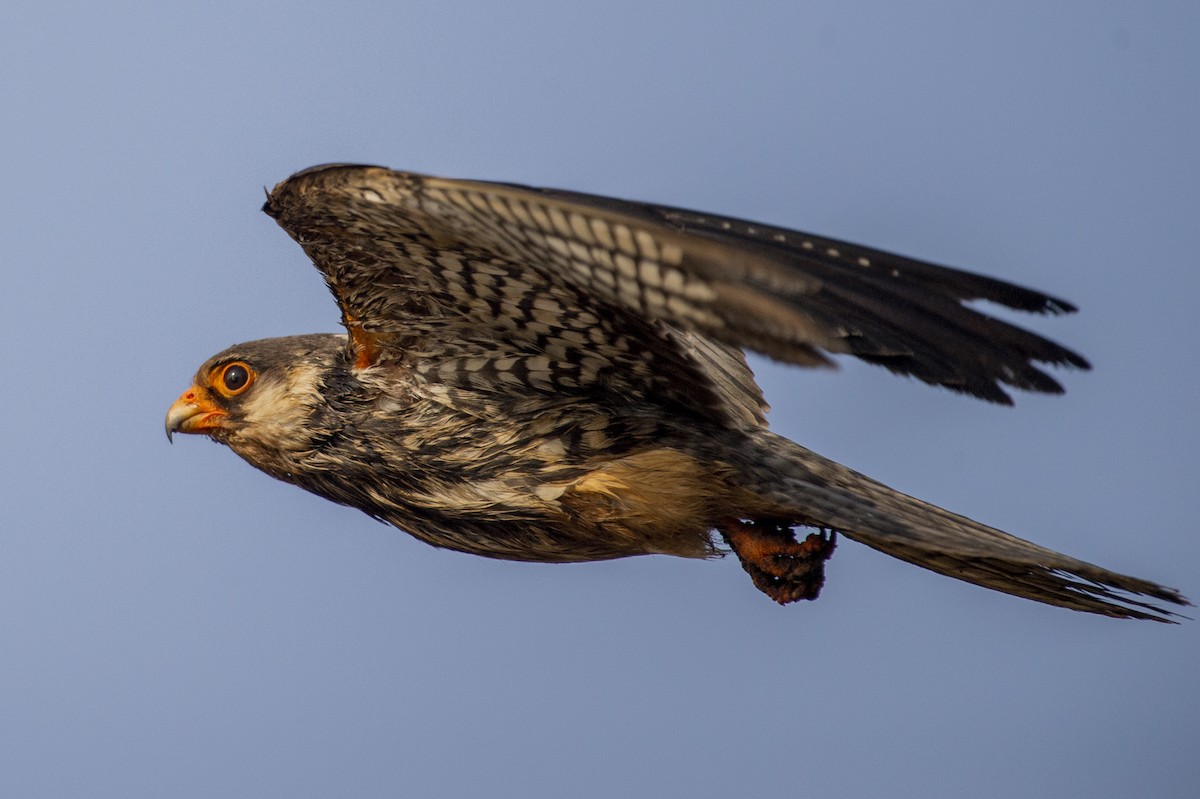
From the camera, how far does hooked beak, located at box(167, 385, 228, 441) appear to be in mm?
4223

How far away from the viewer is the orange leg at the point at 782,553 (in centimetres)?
398

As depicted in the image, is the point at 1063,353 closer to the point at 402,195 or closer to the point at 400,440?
the point at 402,195

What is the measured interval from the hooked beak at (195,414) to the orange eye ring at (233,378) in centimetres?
6

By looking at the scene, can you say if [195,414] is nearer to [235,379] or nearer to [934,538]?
[235,379]

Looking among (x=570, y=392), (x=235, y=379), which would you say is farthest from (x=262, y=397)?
(x=570, y=392)

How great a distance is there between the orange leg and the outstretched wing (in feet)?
1.86

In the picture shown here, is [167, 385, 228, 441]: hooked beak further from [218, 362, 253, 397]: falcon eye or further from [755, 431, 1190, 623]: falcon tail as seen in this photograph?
[755, 431, 1190, 623]: falcon tail

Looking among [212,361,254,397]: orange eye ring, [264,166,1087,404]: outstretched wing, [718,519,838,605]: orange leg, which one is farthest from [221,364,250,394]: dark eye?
[718,519,838,605]: orange leg

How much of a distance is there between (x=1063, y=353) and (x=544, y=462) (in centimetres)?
143

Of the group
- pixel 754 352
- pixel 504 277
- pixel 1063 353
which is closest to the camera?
pixel 754 352

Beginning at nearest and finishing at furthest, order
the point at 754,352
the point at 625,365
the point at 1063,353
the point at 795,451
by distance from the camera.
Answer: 1. the point at 754,352
2. the point at 1063,353
3. the point at 625,365
4. the point at 795,451

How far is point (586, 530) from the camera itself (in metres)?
3.89

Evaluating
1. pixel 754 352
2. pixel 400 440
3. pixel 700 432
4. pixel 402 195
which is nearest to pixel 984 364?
pixel 754 352

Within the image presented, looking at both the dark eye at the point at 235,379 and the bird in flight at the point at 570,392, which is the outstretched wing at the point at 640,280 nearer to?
the bird in flight at the point at 570,392
